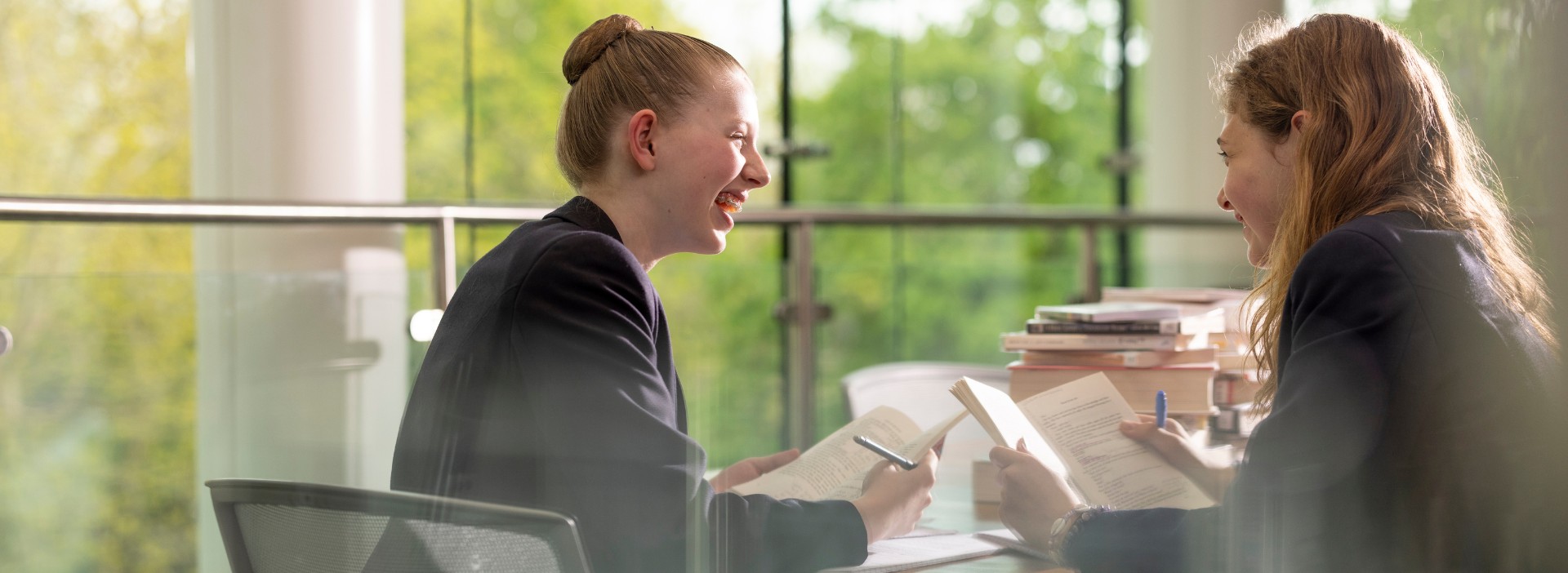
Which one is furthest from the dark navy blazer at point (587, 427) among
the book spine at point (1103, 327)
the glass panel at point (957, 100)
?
the glass panel at point (957, 100)

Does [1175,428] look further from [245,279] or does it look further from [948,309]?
[948,309]

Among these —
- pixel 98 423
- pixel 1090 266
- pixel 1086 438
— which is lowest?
pixel 98 423

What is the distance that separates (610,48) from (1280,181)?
0.63 m

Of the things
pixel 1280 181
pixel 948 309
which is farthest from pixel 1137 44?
pixel 1280 181

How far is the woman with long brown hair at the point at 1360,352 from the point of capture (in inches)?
21.7

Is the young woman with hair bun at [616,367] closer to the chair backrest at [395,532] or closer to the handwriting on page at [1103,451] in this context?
the chair backrest at [395,532]

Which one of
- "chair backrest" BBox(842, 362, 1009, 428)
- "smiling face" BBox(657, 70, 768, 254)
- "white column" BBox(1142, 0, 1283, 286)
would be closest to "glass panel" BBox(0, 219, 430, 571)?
"chair backrest" BBox(842, 362, 1009, 428)

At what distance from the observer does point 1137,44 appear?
5.48 m

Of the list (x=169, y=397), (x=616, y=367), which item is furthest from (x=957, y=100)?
(x=616, y=367)

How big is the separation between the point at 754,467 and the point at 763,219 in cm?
164

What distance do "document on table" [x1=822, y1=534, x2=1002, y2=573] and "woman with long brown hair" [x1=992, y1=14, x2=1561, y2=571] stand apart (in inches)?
1.7

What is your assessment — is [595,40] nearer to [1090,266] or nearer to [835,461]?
[835,461]

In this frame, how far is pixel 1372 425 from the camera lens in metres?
0.82

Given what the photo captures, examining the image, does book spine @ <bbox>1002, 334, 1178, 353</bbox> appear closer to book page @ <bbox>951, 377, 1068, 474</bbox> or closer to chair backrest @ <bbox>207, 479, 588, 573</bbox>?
book page @ <bbox>951, 377, 1068, 474</bbox>
